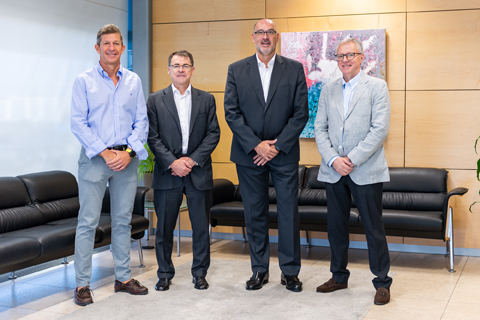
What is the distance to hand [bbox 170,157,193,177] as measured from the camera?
3838 millimetres

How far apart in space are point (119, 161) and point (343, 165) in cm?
158

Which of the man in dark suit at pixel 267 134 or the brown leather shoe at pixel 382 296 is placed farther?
the man in dark suit at pixel 267 134

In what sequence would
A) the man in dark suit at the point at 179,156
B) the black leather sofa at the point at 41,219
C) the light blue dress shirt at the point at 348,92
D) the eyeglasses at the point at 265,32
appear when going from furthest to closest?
the man in dark suit at the point at 179,156
the eyeglasses at the point at 265,32
the light blue dress shirt at the point at 348,92
the black leather sofa at the point at 41,219


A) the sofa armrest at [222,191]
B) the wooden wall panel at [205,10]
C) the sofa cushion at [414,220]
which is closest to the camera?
the sofa cushion at [414,220]

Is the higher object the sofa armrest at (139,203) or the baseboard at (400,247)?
the sofa armrest at (139,203)

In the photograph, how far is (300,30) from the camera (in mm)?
5875

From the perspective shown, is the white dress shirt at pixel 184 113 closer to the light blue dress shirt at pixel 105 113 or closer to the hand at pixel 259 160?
the light blue dress shirt at pixel 105 113

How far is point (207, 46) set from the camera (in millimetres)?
6281

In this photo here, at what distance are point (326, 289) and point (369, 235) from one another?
0.55m

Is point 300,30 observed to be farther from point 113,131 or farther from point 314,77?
point 113,131

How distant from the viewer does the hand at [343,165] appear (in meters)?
→ 3.59

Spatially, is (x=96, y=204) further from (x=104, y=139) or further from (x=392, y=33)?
(x=392, y=33)

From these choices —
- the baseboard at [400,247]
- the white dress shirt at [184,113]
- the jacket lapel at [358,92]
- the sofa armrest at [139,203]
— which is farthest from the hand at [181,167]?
the baseboard at [400,247]

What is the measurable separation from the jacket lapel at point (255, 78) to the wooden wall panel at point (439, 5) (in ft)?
7.91
